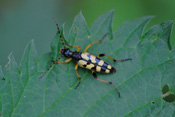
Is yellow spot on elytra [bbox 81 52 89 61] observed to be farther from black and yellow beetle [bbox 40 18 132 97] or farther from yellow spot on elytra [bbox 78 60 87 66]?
yellow spot on elytra [bbox 78 60 87 66]

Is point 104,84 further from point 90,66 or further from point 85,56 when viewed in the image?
point 85,56

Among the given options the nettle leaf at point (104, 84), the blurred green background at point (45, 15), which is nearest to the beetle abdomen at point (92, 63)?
the nettle leaf at point (104, 84)

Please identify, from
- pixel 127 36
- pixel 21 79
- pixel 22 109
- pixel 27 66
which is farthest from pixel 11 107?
pixel 127 36

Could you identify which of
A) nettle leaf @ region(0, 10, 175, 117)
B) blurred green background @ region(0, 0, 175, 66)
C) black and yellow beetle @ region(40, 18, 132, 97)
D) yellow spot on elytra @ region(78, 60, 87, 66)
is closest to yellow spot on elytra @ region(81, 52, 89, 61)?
black and yellow beetle @ region(40, 18, 132, 97)

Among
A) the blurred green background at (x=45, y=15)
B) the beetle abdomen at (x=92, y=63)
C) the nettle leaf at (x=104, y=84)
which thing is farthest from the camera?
the blurred green background at (x=45, y=15)

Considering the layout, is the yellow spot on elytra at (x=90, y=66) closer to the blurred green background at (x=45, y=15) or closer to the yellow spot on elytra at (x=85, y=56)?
the yellow spot on elytra at (x=85, y=56)

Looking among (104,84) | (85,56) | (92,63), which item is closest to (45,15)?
(85,56)

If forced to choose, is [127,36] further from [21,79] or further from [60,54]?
[21,79]
